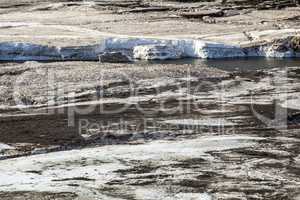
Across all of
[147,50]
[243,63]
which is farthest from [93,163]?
[147,50]

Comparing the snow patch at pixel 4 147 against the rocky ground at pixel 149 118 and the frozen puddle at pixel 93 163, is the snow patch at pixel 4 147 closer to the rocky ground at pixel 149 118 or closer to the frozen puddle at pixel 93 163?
the rocky ground at pixel 149 118

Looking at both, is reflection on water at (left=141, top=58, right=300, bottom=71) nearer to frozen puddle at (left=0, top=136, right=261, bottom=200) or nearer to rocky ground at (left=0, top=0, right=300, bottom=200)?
rocky ground at (left=0, top=0, right=300, bottom=200)

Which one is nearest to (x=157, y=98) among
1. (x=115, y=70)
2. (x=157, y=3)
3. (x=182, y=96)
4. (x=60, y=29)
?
(x=182, y=96)

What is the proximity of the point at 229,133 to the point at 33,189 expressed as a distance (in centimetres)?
500

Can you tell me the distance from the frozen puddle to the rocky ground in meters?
0.02

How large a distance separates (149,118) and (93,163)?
3.58m

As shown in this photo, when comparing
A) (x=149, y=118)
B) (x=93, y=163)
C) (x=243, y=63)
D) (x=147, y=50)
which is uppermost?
(x=147, y=50)

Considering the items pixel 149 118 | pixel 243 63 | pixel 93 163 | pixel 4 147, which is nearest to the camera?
pixel 93 163

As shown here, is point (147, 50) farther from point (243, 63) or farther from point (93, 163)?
point (93, 163)

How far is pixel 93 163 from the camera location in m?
12.1

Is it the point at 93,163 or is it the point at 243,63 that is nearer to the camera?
the point at 93,163

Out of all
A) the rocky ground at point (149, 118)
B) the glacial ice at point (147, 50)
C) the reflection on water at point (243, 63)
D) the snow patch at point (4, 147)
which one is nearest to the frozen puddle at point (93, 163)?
the rocky ground at point (149, 118)

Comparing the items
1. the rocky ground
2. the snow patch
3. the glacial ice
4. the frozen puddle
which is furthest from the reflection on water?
the snow patch

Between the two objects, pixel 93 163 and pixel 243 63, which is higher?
pixel 243 63
